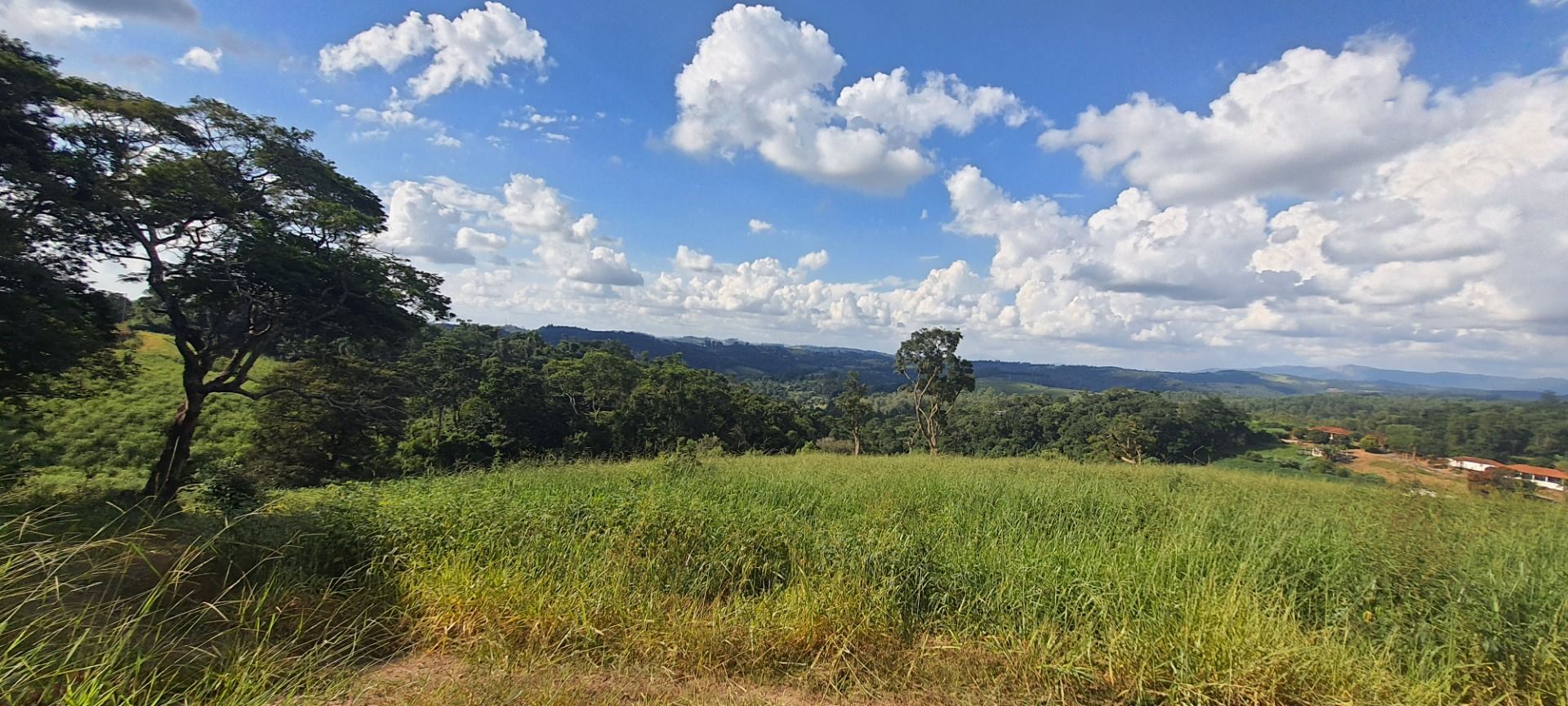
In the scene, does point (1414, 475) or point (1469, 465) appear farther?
point (1469, 465)

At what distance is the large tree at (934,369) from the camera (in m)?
26.5

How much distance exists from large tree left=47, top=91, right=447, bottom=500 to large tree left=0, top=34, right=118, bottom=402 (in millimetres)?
286

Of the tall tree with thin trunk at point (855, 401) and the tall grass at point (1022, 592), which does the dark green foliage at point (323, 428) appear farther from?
the tall tree with thin trunk at point (855, 401)

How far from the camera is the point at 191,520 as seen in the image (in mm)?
6289

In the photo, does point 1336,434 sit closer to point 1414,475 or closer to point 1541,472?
point 1541,472

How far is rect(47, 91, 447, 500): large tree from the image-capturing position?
863 cm

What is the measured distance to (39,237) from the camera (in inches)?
304

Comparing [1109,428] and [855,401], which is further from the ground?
[855,401]

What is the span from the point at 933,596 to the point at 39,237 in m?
12.9

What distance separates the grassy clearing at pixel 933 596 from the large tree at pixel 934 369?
811 inches

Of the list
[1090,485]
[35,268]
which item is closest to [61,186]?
[35,268]

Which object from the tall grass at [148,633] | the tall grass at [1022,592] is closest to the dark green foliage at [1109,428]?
the tall grass at [1022,592]

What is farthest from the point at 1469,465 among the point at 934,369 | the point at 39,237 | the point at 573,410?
the point at 573,410

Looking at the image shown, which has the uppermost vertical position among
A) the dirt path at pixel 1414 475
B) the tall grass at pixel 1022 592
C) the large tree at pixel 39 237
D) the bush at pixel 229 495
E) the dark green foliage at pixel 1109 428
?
the large tree at pixel 39 237
